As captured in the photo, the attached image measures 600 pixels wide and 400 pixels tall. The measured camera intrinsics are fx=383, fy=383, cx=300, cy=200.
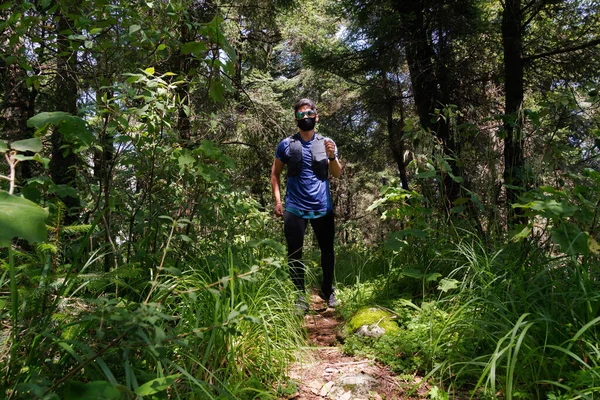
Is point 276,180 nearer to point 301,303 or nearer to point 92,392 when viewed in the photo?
point 301,303

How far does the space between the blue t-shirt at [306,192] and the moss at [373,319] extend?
3.33 feet

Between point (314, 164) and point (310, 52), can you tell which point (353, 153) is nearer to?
point (310, 52)

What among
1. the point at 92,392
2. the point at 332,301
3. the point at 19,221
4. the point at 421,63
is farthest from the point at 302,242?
the point at 421,63

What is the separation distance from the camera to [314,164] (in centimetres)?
370

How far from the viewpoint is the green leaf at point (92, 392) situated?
1.10 meters

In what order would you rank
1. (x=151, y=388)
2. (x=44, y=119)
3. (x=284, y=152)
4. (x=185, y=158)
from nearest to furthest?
(x=151, y=388), (x=44, y=119), (x=185, y=158), (x=284, y=152)

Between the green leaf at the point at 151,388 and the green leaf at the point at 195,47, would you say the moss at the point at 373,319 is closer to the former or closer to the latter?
the green leaf at the point at 151,388

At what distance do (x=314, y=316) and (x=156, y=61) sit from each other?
2576 mm

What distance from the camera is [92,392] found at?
1120 millimetres

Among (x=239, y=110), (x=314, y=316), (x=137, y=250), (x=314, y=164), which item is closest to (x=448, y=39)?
(x=239, y=110)

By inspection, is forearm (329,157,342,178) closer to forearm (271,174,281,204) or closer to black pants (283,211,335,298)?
black pants (283,211,335,298)

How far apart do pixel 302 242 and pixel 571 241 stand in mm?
2135

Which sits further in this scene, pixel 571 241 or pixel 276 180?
pixel 276 180

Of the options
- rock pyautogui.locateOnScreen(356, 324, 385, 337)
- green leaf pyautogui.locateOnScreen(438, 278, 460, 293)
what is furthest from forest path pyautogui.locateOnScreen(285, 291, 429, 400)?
green leaf pyautogui.locateOnScreen(438, 278, 460, 293)
